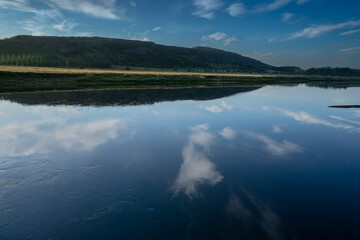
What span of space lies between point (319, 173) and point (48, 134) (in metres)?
20.4

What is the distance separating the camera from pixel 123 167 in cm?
1342

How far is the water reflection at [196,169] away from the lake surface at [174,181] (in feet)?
0.18

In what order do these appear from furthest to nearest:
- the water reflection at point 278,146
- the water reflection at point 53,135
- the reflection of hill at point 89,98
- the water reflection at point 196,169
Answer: the reflection of hill at point 89,98
the water reflection at point 278,146
the water reflection at point 53,135
the water reflection at point 196,169

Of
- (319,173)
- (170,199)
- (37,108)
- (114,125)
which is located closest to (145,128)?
(114,125)

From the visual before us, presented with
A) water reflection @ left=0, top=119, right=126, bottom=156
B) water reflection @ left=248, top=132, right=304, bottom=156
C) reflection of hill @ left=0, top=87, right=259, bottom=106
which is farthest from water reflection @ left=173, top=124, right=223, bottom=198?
reflection of hill @ left=0, top=87, right=259, bottom=106

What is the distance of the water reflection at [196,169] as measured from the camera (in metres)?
11.3

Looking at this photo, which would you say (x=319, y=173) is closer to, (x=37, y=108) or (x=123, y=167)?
(x=123, y=167)

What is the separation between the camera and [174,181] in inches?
464

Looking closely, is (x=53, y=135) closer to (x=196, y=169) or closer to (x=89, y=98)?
(x=196, y=169)

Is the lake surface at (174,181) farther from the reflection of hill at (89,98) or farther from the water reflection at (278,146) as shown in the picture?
the reflection of hill at (89,98)

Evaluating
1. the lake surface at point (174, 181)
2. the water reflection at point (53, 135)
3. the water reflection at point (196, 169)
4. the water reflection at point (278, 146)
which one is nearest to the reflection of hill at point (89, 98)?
the lake surface at point (174, 181)

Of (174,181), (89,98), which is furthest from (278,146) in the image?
(89,98)

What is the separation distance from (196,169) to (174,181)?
2156 mm

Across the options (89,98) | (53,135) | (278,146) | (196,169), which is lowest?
(278,146)
